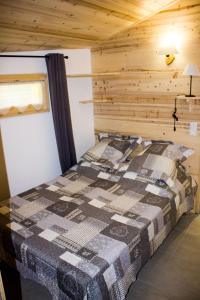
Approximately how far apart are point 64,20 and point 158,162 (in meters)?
1.72

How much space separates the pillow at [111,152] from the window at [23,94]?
83 centimetres

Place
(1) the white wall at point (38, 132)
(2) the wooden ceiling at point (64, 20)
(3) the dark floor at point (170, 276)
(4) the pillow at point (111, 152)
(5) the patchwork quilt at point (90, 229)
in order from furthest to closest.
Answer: (4) the pillow at point (111, 152), (1) the white wall at point (38, 132), (3) the dark floor at point (170, 276), (2) the wooden ceiling at point (64, 20), (5) the patchwork quilt at point (90, 229)

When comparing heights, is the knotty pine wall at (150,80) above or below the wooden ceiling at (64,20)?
below

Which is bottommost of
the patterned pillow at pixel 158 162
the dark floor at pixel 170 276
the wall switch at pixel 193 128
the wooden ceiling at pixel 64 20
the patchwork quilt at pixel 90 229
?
the dark floor at pixel 170 276

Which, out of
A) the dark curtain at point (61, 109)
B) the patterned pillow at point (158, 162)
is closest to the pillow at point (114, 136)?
the patterned pillow at point (158, 162)

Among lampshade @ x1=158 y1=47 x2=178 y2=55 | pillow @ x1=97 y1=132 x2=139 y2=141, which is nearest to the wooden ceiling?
lampshade @ x1=158 y1=47 x2=178 y2=55

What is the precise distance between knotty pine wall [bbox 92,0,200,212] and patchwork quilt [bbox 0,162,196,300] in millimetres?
649

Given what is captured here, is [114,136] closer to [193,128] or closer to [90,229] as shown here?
[193,128]

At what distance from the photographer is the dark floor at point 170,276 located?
2137 millimetres

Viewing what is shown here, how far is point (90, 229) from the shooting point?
217cm

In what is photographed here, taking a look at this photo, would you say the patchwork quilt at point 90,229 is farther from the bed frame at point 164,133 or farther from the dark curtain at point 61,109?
the dark curtain at point 61,109

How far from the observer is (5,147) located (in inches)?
117

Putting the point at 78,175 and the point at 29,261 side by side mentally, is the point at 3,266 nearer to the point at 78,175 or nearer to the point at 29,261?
the point at 29,261

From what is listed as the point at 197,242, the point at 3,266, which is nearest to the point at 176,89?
the point at 197,242
